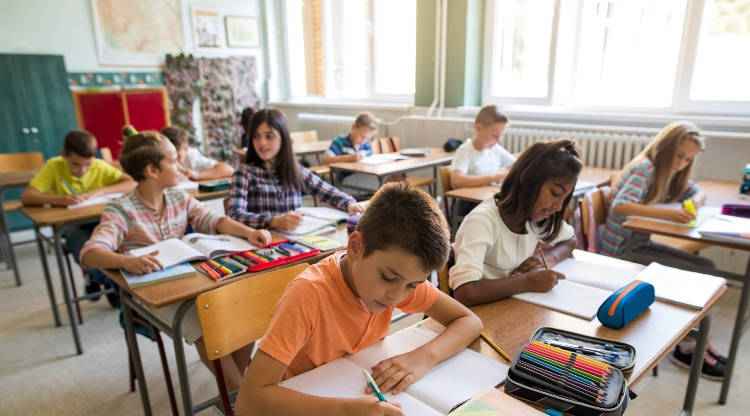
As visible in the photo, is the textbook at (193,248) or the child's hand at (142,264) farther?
the textbook at (193,248)

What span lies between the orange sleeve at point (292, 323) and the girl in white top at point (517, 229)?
1.66 ft

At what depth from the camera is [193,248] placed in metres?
1.71

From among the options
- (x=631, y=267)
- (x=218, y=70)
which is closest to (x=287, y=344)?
(x=631, y=267)

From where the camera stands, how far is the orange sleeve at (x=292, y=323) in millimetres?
865

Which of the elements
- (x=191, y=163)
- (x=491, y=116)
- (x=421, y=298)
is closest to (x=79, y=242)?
(x=191, y=163)

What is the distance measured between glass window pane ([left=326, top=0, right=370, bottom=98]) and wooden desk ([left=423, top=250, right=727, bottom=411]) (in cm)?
482

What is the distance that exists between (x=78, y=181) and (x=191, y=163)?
0.88 meters

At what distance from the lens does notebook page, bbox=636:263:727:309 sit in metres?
1.22

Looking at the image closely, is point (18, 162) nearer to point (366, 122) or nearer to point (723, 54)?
point (366, 122)

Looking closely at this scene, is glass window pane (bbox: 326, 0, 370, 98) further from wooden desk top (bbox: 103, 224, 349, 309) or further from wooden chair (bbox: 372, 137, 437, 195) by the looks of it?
wooden desk top (bbox: 103, 224, 349, 309)

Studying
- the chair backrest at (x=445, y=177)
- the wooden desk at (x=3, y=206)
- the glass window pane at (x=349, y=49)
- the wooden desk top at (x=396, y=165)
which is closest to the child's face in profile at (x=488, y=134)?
the chair backrest at (x=445, y=177)

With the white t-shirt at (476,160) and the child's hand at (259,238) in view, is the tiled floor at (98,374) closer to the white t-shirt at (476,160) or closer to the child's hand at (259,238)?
the child's hand at (259,238)

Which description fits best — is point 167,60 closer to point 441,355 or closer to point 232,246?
point 232,246

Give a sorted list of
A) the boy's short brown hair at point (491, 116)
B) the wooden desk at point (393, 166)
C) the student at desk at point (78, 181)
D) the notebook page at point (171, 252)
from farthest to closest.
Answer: the wooden desk at point (393, 166), the boy's short brown hair at point (491, 116), the student at desk at point (78, 181), the notebook page at point (171, 252)
